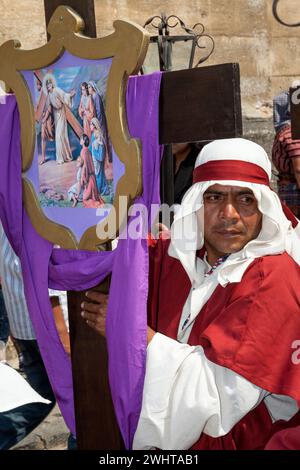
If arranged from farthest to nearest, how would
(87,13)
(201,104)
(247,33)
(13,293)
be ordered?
1. (247,33)
2. (13,293)
3. (87,13)
4. (201,104)

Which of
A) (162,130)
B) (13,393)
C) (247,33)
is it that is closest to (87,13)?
(162,130)

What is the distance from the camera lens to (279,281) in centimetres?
250

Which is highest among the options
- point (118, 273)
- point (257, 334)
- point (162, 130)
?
point (162, 130)

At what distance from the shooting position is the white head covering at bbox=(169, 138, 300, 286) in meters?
2.59

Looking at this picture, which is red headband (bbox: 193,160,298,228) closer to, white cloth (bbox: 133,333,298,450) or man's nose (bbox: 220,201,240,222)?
man's nose (bbox: 220,201,240,222)

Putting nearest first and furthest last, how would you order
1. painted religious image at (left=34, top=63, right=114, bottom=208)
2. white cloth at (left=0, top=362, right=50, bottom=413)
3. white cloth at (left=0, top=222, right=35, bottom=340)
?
white cloth at (left=0, top=362, right=50, bottom=413)
painted religious image at (left=34, top=63, right=114, bottom=208)
white cloth at (left=0, top=222, right=35, bottom=340)

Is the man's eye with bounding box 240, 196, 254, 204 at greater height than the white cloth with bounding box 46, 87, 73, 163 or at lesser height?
lesser

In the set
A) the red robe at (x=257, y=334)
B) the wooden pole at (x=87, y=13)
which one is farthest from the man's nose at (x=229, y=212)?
the wooden pole at (x=87, y=13)

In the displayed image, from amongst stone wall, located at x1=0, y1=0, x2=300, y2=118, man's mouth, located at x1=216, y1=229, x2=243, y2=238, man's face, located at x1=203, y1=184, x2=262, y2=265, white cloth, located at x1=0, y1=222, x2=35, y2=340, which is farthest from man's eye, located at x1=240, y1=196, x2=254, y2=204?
stone wall, located at x1=0, y1=0, x2=300, y2=118

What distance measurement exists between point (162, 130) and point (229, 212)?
390mm

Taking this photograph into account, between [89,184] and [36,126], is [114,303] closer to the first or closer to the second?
[89,184]

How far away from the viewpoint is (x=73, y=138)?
261 cm

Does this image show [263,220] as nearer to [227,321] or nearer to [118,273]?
[227,321]

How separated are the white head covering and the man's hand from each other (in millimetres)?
332
